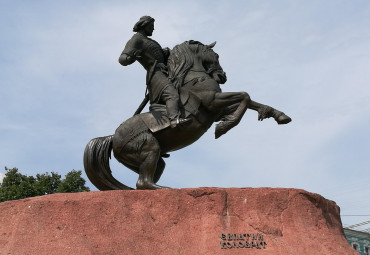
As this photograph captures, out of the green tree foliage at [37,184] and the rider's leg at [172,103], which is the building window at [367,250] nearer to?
the green tree foliage at [37,184]

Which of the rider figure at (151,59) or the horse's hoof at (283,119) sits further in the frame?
the rider figure at (151,59)

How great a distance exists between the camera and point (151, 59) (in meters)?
9.90

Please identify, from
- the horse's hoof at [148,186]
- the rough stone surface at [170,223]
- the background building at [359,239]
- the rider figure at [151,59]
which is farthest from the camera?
the background building at [359,239]

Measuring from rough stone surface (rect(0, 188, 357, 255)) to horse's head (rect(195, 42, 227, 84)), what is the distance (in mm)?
2324

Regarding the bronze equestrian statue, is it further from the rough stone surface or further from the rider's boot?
the rough stone surface

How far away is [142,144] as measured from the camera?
30.0 ft

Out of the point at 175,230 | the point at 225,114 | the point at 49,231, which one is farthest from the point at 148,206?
the point at 225,114

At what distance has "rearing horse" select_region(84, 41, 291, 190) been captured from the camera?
9148 millimetres

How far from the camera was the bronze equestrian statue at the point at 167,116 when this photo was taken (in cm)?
916

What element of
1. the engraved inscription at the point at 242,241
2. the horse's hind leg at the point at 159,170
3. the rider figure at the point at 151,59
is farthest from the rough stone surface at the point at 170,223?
the rider figure at the point at 151,59

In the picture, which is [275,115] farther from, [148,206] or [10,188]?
[10,188]

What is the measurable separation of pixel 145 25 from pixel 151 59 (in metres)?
0.63

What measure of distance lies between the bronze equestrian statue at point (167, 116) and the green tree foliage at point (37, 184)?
1410 centimetres

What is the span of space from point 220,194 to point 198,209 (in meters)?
0.34
